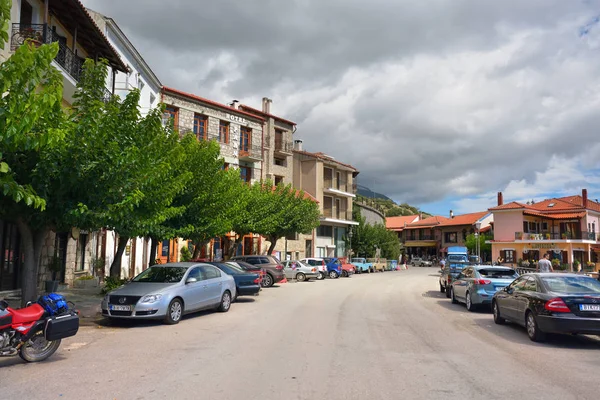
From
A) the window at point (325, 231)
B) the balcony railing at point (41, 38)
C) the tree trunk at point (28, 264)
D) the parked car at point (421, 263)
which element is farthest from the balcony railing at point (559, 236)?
the tree trunk at point (28, 264)

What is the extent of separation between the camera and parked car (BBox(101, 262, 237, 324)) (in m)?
11.0

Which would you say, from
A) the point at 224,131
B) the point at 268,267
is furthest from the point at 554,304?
the point at 224,131

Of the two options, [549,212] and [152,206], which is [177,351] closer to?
Result: [152,206]

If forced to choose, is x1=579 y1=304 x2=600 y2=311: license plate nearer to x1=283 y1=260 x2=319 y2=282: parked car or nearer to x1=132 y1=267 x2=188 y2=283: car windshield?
x1=132 y1=267 x2=188 y2=283: car windshield

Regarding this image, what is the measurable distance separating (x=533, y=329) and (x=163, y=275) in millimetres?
8818

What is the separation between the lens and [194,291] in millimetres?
12375

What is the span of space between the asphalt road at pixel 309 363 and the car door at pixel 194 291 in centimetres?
55

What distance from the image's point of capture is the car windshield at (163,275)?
12.2 metres

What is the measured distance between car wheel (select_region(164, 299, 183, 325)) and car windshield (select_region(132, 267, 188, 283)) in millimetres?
700

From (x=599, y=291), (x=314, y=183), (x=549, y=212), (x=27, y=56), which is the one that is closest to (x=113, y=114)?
(x=27, y=56)

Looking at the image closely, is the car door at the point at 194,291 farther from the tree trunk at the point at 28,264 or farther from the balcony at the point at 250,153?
the balcony at the point at 250,153

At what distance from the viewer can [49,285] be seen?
862 cm

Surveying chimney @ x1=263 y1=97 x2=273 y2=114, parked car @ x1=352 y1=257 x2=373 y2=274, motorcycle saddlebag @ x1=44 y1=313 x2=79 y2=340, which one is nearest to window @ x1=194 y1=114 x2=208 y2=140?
chimney @ x1=263 y1=97 x2=273 y2=114

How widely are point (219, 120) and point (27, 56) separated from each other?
1201 inches
